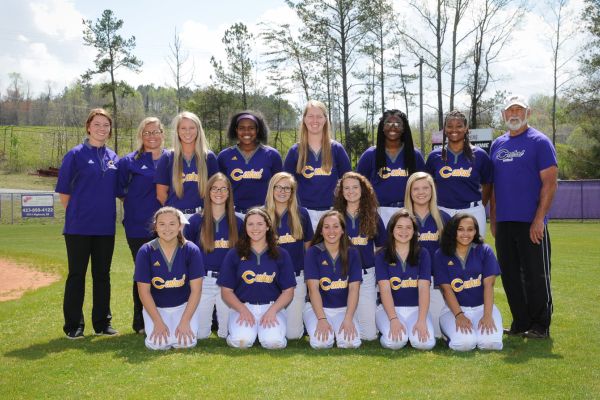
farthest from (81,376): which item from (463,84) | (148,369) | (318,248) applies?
(463,84)

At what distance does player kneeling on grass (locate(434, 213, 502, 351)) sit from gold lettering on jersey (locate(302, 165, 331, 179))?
1.37 metres

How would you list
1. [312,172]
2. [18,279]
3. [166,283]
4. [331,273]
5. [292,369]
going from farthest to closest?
[18,279], [312,172], [331,273], [166,283], [292,369]

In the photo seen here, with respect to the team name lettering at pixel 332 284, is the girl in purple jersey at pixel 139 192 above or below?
above

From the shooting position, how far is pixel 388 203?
6172mm

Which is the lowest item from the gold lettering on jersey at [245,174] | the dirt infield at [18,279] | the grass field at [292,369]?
the dirt infield at [18,279]

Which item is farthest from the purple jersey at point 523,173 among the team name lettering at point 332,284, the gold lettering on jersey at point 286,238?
the gold lettering on jersey at point 286,238

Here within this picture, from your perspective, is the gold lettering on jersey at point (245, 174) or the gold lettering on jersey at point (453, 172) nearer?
the gold lettering on jersey at point (453, 172)

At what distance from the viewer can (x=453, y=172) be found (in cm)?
Result: 600

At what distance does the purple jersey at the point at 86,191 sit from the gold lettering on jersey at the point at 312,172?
204 cm

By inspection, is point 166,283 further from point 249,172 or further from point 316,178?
point 316,178

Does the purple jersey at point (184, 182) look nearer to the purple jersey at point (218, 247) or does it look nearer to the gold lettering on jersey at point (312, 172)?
the purple jersey at point (218, 247)

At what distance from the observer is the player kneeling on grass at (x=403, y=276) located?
545 cm

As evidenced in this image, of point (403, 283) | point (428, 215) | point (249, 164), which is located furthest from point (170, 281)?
point (428, 215)

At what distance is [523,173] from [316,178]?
2082mm
